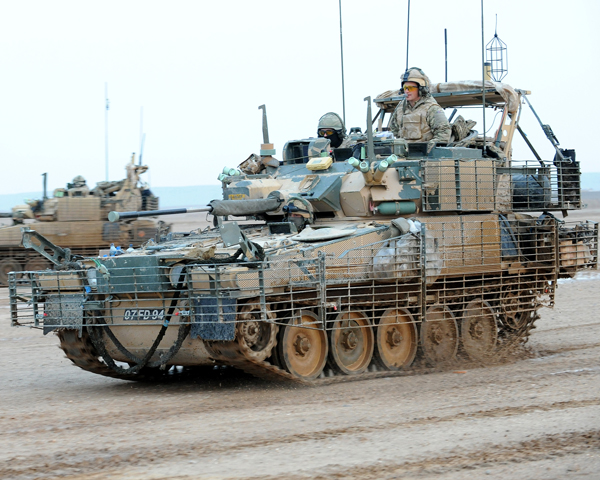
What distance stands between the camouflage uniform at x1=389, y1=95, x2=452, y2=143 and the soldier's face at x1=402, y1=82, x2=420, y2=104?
2.8 inches

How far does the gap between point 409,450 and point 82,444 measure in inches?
104

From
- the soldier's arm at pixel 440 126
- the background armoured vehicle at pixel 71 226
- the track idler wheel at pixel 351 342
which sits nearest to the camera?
the track idler wheel at pixel 351 342

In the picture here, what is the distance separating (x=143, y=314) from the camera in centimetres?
984

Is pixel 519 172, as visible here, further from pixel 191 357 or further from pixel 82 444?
pixel 82 444

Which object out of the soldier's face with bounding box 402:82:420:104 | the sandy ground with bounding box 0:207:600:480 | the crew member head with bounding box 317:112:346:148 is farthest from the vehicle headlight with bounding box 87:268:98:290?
the soldier's face with bounding box 402:82:420:104

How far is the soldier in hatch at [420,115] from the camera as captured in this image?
40.7ft

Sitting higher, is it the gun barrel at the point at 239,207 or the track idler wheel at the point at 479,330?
the gun barrel at the point at 239,207

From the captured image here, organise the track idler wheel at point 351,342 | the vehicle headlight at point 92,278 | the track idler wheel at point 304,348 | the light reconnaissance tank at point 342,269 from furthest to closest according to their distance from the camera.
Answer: the track idler wheel at point 351,342, the track idler wheel at point 304,348, the vehicle headlight at point 92,278, the light reconnaissance tank at point 342,269

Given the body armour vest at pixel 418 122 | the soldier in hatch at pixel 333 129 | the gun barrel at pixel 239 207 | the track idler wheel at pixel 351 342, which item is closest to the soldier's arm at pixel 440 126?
the body armour vest at pixel 418 122

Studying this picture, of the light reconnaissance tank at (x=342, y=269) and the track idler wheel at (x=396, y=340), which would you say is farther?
the track idler wheel at (x=396, y=340)

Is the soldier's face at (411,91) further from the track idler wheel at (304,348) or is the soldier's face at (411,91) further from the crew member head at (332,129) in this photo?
the track idler wheel at (304,348)

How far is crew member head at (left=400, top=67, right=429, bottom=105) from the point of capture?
494 inches

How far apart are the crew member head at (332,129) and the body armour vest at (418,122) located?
0.99 meters

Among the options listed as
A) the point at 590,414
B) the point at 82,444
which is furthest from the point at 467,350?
the point at 82,444
